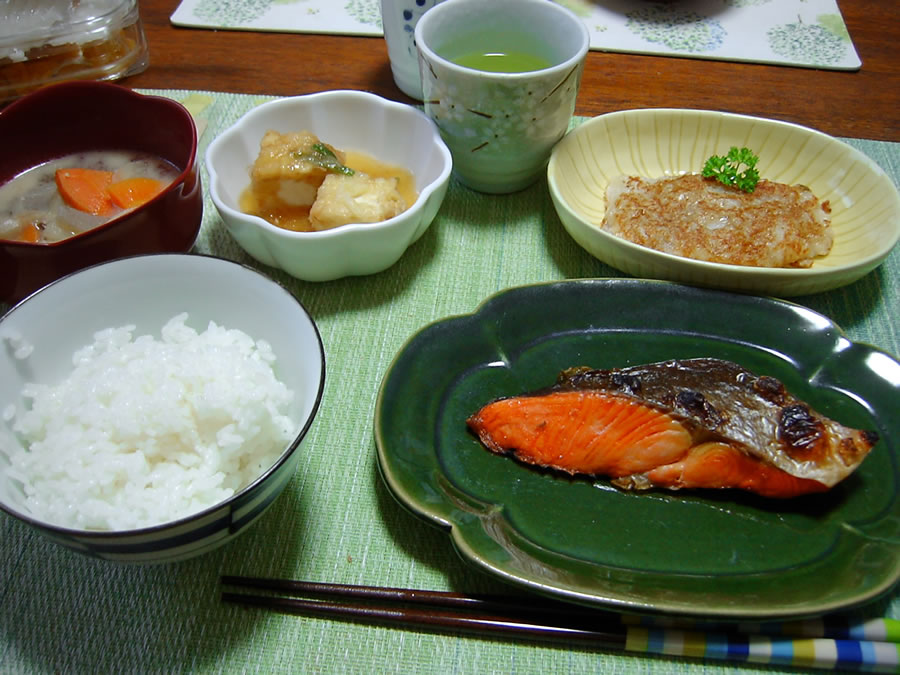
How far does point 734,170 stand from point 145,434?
6.13 feet

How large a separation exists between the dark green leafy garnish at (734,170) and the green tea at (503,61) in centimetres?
65

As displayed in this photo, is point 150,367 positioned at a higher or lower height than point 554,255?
higher

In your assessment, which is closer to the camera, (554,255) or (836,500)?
(836,500)

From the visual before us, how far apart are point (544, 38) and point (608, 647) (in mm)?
1890

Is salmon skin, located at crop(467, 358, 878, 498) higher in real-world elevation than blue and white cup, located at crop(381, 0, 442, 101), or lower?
lower

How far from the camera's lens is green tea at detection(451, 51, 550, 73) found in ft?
7.30

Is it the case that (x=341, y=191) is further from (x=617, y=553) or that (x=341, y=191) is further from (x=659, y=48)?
(x=659, y=48)

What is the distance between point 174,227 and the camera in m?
1.79

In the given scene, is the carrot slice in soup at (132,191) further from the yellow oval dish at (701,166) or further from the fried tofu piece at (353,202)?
the yellow oval dish at (701,166)

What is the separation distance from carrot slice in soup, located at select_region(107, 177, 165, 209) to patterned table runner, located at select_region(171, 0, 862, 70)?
4.77ft

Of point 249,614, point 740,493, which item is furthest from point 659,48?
point 249,614

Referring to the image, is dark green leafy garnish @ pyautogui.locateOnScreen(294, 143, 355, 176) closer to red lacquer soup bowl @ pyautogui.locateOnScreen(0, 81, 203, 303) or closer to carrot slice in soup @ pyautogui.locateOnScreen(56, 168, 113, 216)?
red lacquer soup bowl @ pyautogui.locateOnScreen(0, 81, 203, 303)

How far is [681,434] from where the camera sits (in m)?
1.48

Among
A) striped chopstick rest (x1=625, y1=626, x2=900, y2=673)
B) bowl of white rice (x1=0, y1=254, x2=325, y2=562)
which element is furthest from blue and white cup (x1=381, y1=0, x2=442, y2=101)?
striped chopstick rest (x1=625, y1=626, x2=900, y2=673)
